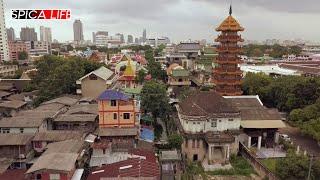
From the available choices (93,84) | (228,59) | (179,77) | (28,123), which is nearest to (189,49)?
(179,77)

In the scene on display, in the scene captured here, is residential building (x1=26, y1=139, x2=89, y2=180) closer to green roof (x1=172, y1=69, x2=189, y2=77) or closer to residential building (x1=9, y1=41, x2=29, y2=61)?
green roof (x1=172, y1=69, x2=189, y2=77)

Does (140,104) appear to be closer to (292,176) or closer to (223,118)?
(223,118)

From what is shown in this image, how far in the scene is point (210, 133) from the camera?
31.6 metres

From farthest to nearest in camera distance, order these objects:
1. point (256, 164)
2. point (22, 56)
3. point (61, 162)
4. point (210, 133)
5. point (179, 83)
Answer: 1. point (22, 56)
2. point (179, 83)
3. point (210, 133)
4. point (256, 164)
5. point (61, 162)

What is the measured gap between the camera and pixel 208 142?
100 feet

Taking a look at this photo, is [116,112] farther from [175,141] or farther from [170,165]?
[170,165]

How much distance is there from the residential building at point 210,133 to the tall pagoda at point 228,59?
44.7ft

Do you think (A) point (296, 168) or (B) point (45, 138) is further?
(B) point (45, 138)

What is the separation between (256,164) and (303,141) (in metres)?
10.1

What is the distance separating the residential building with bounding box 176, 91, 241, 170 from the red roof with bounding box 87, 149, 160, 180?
7784 mm

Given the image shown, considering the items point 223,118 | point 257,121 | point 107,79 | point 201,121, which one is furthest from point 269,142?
point 107,79

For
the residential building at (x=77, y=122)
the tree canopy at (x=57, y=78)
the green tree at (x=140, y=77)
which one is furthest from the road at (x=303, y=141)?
the tree canopy at (x=57, y=78)

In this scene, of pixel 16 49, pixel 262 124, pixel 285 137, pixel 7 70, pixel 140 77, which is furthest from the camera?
pixel 16 49

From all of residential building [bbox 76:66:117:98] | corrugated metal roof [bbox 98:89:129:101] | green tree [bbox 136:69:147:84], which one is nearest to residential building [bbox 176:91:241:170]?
corrugated metal roof [bbox 98:89:129:101]
